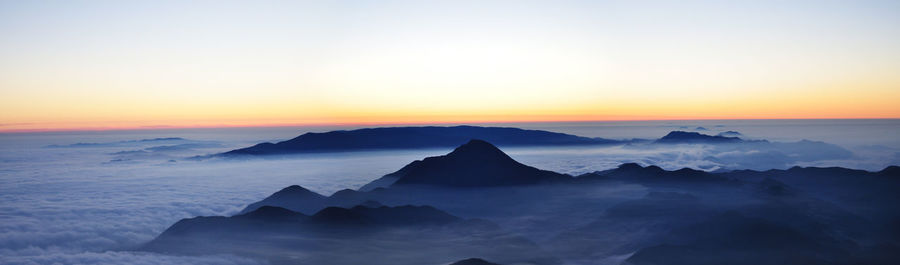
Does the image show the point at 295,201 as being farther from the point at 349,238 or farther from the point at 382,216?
the point at 349,238

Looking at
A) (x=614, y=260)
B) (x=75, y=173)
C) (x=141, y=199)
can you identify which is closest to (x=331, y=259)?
(x=614, y=260)

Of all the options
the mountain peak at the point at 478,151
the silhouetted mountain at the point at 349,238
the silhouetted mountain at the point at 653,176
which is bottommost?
the silhouetted mountain at the point at 349,238

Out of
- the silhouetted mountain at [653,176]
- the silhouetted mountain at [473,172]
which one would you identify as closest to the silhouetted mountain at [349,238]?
the silhouetted mountain at [473,172]

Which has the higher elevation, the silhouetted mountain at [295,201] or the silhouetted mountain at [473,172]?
the silhouetted mountain at [473,172]

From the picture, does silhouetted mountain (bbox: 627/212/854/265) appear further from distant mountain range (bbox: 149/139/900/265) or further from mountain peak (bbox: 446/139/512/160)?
mountain peak (bbox: 446/139/512/160)

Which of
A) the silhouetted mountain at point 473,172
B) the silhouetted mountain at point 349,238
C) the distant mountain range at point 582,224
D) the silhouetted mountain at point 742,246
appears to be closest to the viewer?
the silhouetted mountain at point 742,246

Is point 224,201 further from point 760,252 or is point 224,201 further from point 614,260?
point 760,252

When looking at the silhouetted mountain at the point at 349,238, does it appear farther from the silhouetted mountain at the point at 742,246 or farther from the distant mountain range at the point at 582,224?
the silhouetted mountain at the point at 742,246
